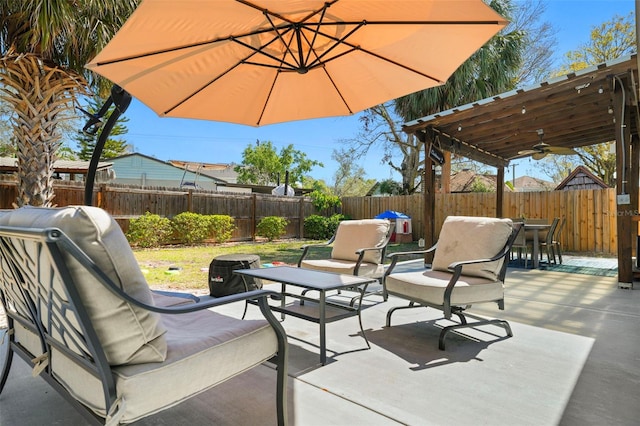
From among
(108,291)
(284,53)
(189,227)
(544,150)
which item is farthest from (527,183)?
(108,291)

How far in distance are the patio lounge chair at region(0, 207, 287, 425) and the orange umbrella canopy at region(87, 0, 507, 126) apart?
1791 mm

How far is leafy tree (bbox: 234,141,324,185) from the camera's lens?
27.8 meters

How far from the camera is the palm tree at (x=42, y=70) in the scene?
15.7 feet

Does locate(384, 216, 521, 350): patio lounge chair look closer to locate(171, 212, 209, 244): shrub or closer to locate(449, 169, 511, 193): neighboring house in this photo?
locate(171, 212, 209, 244): shrub

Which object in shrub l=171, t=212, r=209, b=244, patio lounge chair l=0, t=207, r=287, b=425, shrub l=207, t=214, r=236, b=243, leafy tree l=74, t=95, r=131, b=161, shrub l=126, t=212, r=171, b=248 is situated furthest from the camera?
leafy tree l=74, t=95, r=131, b=161

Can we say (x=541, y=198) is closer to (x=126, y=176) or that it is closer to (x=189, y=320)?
(x=189, y=320)

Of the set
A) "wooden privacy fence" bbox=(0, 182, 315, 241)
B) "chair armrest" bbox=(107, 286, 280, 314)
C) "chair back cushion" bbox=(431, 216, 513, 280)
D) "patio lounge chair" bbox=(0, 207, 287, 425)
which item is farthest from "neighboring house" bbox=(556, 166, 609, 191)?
"patio lounge chair" bbox=(0, 207, 287, 425)

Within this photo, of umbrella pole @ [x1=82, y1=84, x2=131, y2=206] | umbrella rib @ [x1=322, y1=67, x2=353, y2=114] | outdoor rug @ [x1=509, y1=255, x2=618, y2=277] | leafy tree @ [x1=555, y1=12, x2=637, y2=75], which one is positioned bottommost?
outdoor rug @ [x1=509, y1=255, x2=618, y2=277]

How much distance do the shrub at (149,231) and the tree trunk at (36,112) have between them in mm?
3551

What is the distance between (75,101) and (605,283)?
8.47 m

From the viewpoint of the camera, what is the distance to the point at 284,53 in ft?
11.6

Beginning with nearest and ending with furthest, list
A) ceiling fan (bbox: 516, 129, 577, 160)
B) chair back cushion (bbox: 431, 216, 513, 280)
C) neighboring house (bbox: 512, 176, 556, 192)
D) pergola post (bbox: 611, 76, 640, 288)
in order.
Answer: chair back cushion (bbox: 431, 216, 513, 280) → pergola post (bbox: 611, 76, 640, 288) → ceiling fan (bbox: 516, 129, 577, 160) → neighboring house (bbox: 512, 176, 556, 192)

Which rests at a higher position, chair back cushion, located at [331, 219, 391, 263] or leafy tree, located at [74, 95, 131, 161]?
leafy tree, located at [74, 95, 131, 161]

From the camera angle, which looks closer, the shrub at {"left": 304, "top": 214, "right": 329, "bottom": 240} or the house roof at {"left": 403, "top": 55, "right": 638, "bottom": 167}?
the house roof at {"left": 403, "top": 55, "right": 638, "bottom": 167}
